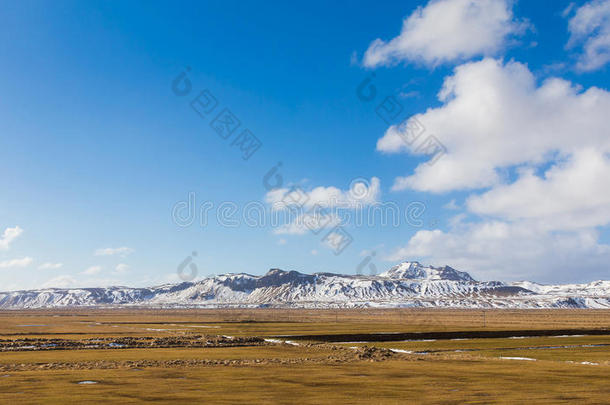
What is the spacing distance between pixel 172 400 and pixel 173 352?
27.6 meters

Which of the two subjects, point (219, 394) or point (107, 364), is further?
point (107, 364)

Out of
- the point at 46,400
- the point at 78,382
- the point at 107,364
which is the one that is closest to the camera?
the point at 46,400

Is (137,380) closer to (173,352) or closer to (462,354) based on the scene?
(173,352)

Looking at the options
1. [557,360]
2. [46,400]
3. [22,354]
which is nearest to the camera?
[46,400]

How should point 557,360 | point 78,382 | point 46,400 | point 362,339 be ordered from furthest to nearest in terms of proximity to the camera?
point 362,339, point 557,360, point 78,382, point 46,400

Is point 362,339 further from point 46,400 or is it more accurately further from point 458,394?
point 46,400

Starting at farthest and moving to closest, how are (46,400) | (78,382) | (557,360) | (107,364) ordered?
(557,360) → (107,364) → (78,382) → (46,400)

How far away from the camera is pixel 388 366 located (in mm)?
39250

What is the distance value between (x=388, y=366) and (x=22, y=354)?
112ft

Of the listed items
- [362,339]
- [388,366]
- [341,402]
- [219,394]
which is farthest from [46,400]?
[362,339]

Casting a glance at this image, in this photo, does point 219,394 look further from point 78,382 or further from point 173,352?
point 173,352

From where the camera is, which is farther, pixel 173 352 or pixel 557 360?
pixel 173 352

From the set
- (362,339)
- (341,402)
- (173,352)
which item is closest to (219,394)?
(341,402)

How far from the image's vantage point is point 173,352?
50.1 m
